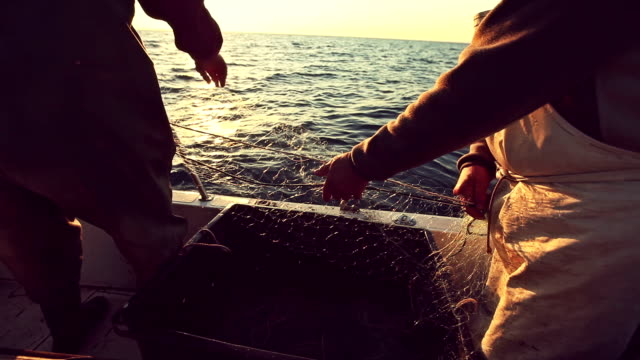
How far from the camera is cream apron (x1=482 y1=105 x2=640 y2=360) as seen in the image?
2.69ft

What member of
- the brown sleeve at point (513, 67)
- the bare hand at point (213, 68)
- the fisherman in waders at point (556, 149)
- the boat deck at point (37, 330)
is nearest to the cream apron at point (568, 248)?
the fisherman in waders at point (556, 149)

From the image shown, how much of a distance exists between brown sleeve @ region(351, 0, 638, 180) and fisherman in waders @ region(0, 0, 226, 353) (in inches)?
33.1

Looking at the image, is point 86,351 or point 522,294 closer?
point 522,294

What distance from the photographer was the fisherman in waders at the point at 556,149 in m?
0.72

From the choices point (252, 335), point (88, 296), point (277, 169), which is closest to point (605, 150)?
point (252, 335)

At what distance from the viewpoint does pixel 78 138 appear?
0.95m

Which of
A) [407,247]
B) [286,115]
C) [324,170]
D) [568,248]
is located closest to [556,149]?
[568,248]

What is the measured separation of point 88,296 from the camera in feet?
6.61

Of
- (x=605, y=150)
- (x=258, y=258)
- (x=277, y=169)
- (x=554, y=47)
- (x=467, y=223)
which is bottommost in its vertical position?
(x=277, y=169)

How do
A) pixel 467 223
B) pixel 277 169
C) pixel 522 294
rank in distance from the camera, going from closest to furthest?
pixel 522 294, pixel 467 223, pixel 277 169

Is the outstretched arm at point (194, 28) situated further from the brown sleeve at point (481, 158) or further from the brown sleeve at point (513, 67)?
the brown sleeve at point (481, 158)

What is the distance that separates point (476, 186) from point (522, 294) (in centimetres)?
56

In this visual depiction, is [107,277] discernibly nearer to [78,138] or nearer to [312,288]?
[312,288]

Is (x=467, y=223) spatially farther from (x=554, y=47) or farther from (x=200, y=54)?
(x=200, y=54)
